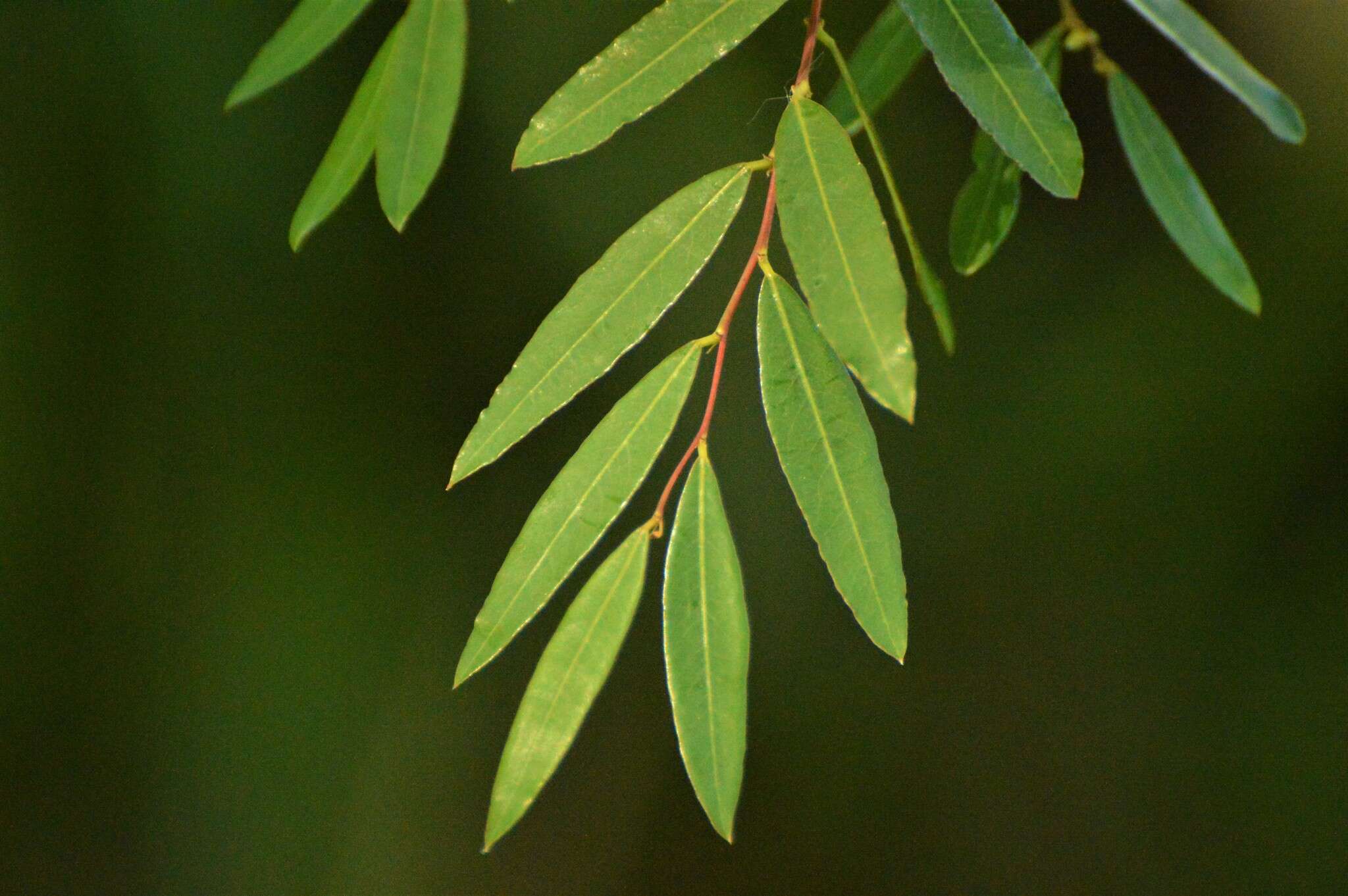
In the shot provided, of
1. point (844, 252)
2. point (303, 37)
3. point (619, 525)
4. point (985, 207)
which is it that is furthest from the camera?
point (619, 525)

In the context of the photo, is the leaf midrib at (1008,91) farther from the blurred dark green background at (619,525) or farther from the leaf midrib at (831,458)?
the blurred dark green background at (619,525)

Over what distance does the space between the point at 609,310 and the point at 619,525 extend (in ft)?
3.35

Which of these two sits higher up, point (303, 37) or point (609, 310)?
point (303, 37)

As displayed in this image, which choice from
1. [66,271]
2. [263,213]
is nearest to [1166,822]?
[263,213]

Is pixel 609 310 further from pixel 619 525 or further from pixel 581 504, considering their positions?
pixel 619 525

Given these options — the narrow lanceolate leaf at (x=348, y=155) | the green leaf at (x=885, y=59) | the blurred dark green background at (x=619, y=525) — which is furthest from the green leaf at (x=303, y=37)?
the blurred dark green background at (x=619, y=525)

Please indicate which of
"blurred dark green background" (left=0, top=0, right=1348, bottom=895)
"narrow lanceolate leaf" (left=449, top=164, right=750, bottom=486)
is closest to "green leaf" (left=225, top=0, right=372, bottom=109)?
"narrow lanceolate leaf" (left=449, top=164, right=750, bottom=486)

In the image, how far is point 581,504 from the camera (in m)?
0.40

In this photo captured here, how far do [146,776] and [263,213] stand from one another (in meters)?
0.79

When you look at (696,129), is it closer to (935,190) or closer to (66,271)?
(935,190)

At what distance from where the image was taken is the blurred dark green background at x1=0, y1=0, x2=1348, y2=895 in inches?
54.2

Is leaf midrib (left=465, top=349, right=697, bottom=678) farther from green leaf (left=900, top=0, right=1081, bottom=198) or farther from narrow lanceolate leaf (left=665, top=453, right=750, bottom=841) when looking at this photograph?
green leaf (left=900, top=0, right=1081, bottom=198)

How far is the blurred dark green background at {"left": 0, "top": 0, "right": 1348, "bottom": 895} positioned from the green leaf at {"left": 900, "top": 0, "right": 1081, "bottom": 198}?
1.00 meters

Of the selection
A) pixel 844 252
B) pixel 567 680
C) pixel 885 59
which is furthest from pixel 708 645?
pixel 885 59
